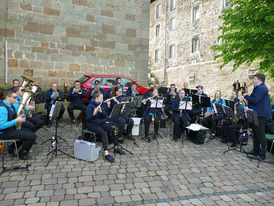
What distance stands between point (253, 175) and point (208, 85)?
16.7 metres

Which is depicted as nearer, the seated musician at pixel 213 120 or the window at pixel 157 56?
the seated musician at pixel 213 120

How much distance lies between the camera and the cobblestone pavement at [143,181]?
3.49m

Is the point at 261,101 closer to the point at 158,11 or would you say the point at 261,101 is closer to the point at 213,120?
the point at 213,120

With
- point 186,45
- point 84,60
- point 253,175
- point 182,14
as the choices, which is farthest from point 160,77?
point 253,175

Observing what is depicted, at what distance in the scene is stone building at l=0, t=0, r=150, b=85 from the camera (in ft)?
32.4

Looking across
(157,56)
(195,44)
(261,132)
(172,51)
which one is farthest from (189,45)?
(261,132)

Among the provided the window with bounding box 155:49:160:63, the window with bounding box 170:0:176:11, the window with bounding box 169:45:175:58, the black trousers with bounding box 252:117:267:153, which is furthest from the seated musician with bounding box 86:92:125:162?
the window with bounding box 170:0:176:11

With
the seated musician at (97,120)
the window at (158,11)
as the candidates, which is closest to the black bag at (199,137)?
the seated musician at (97,120)

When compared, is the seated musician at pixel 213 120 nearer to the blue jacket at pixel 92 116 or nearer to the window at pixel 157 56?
the blue jacket at pixel 92 116

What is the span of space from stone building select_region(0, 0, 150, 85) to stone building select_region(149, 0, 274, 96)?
31.4 feet

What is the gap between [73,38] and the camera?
10852 millimetres

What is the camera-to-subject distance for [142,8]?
40.2 feet

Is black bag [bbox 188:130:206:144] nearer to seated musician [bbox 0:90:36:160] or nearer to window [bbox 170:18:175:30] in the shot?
seated musician [bbox 0:90:36:160]

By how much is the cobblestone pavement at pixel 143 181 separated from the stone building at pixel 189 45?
13.1 m
